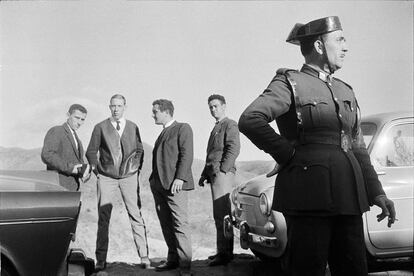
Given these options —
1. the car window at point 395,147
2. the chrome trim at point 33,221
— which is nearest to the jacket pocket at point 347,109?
the chrome trim at point 33,221

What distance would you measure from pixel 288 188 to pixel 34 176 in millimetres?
1646

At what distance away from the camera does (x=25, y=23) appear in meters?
4.21

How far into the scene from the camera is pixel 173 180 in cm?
391

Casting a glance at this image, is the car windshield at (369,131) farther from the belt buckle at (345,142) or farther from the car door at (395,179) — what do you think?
the belt buckle at (345,142)

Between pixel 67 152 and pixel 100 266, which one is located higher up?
pixel 67 152

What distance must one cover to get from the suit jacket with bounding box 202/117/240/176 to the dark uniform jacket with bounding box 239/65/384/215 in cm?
232

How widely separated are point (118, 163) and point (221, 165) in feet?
3.03

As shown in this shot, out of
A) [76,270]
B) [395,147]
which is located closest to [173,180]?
[76,270]

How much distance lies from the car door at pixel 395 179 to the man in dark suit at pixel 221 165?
120 cm

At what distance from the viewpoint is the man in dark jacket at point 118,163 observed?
13.6 feet

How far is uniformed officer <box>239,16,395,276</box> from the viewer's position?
5.42ft

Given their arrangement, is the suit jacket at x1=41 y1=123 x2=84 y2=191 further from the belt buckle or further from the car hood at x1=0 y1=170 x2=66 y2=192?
the belt buckle

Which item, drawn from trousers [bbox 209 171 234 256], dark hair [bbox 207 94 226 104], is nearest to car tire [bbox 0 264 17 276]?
trousers [bbox 209 171 234 256]

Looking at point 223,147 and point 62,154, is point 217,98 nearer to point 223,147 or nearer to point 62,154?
point 223,147
